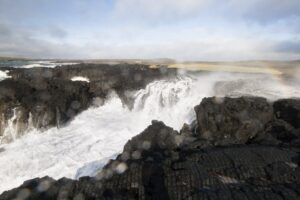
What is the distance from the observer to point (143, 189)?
11.1m

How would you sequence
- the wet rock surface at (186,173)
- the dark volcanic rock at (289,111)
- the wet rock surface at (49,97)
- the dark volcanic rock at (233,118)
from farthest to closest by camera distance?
the wet rock surface at (49,97) → the dark volcanic rock at (289,111) → the dark volcanic rock at (233,118) → the wet rock surface at (186,173)

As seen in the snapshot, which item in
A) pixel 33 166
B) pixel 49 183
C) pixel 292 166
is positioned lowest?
pixel 33 166

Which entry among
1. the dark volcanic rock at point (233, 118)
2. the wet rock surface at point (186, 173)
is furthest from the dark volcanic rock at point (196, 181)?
the dark volcanic rock at point (233, 118)

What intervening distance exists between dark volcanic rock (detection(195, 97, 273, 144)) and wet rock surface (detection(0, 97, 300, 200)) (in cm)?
145

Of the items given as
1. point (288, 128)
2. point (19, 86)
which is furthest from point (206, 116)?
point (19, 86)

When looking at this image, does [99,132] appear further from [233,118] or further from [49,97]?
[233,118]

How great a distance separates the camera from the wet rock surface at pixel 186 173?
10.5 metres

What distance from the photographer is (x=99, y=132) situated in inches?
873

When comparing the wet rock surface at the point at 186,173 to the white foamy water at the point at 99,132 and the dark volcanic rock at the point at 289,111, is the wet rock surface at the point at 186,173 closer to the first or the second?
the dark volcanic rock at the point at 289,111

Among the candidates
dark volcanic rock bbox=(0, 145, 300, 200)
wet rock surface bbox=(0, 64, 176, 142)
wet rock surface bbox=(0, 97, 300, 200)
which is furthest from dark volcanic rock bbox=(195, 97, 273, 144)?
wet rock surface bbox=(0, 64, 176, 142)

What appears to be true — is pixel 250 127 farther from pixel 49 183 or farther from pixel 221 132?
pixel 49 183

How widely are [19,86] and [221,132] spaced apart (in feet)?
→ 51.1

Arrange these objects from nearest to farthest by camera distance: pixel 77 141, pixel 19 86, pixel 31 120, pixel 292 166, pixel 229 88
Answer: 1. pixel 292 166
2. pixel 77 141
3. pixel 31 120
4. pixel 19 86
5. pixel 229 88

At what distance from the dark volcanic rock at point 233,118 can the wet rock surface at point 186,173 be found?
4.77 ft
